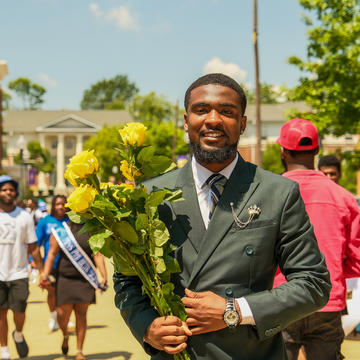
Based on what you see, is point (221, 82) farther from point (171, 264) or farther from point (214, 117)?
point (171, 264)

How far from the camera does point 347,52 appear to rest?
63.5 ft

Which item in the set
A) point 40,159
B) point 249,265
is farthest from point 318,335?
point 40,159

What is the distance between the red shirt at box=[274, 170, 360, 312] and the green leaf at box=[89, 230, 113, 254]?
1.73 metres

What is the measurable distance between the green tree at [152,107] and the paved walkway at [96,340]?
6869 centimetres

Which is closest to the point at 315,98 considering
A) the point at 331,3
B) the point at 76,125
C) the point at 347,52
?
the point at 347,52

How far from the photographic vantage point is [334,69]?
1939cm

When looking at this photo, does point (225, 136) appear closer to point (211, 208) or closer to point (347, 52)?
→ point (211, 208)

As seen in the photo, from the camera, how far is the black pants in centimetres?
400

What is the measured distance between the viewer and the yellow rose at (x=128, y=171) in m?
2.54

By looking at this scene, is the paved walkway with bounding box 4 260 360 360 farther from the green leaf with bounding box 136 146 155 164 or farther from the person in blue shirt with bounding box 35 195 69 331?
the green leaf with bounding box 136 146 155 164

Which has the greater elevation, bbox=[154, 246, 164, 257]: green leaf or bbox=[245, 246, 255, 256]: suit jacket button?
bbox=[154, 246, 164, 257]: green leaf

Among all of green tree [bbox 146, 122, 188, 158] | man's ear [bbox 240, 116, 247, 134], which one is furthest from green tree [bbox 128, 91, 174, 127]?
man's ear [bbox 240, 116, 247, 134]

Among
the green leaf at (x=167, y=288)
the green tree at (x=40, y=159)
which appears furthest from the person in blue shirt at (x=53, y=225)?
the green tree at (x=40, y=159)

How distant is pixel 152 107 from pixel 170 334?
78.2 metres
